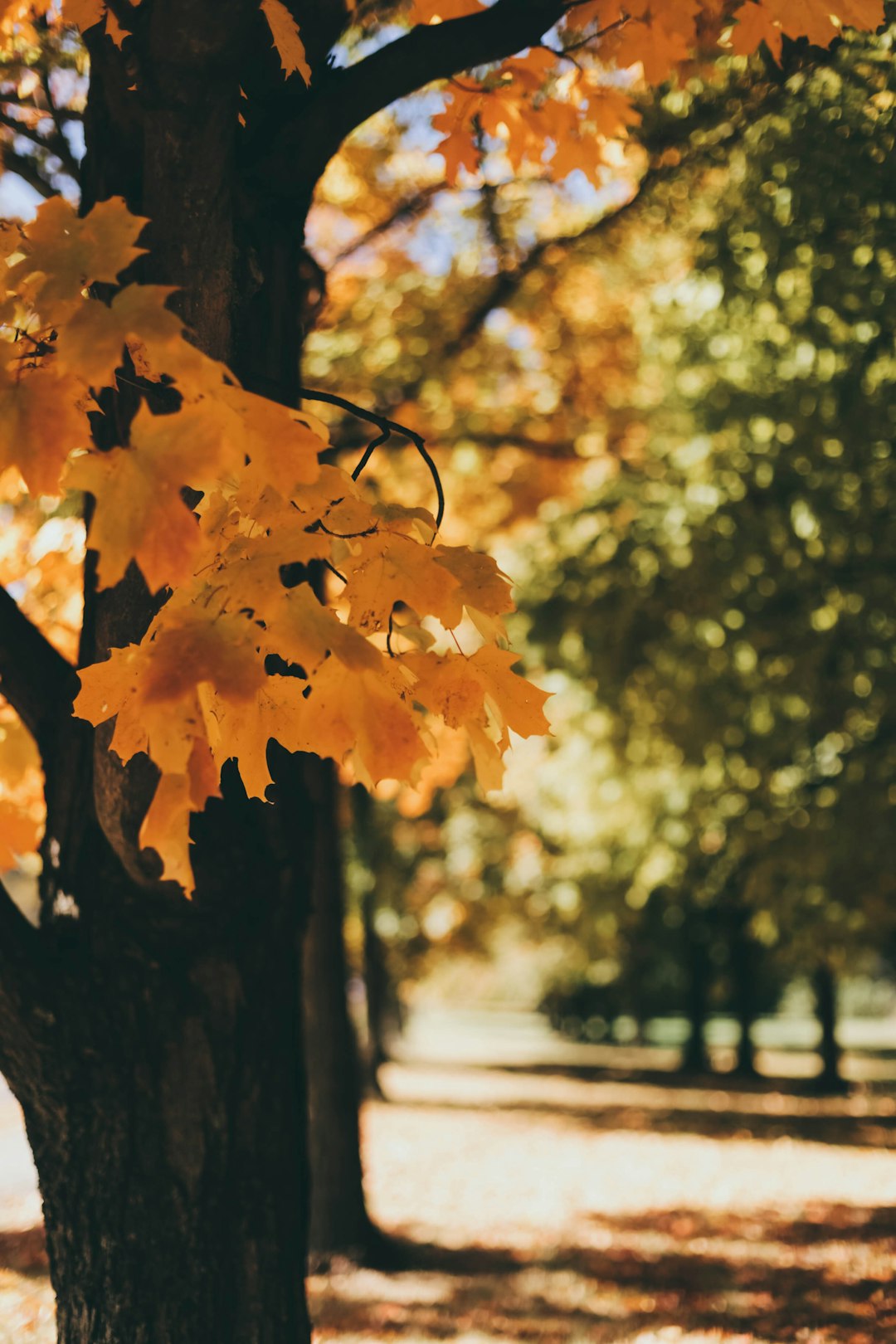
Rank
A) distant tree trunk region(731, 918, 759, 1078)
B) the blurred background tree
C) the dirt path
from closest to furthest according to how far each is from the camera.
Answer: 1. the dirt path
2. the blurred background tree
3. distant tree trunk region(731, 918, 759, 1078)

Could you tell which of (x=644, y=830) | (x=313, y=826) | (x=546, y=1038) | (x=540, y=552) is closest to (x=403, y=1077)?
(x=644, y=830)

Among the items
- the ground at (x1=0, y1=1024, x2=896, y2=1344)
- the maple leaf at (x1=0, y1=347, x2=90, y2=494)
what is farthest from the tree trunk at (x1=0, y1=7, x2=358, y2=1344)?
the ground at (x1=0, y1=1024, x2=896, y2=1344)

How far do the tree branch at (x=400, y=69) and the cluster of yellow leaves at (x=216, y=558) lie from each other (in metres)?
0.90

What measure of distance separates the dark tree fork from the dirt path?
1878mm

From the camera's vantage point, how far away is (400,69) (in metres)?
2.67

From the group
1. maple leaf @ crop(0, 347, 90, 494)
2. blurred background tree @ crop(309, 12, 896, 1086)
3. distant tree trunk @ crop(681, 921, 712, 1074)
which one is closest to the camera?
maple leaf @ crop(0, 347, 90, 494)

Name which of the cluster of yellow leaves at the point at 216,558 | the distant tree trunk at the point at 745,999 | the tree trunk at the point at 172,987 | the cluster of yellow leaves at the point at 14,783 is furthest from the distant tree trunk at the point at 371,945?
the cluster of yellow leaves at the point at 216,558

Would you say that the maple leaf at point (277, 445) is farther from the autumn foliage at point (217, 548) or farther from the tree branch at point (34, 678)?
the tree branch at point (34, 678)

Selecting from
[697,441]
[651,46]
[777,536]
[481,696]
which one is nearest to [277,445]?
[481,696]

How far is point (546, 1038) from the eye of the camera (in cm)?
4688

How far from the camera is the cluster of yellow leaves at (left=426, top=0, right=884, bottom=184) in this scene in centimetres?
254

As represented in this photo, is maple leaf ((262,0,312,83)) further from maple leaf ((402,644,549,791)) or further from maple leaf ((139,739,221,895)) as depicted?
maple leaf ((139,739,221,895))

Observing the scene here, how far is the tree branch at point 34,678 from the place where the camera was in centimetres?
291

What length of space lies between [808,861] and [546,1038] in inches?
1667
